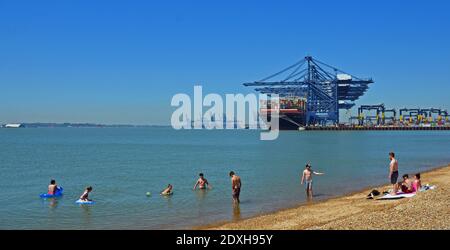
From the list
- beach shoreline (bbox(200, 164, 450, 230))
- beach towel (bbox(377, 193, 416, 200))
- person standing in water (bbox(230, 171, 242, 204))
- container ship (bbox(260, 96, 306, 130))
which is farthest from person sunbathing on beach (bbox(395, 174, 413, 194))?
container ship (bbox(260, 96, 306, 130))

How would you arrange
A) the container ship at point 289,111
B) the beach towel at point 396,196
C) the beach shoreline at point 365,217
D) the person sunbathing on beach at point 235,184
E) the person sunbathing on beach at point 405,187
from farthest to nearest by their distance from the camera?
the container ship at point 289,111 < the person sunbathing on beach at point 235,184 < the person sunbathing on beach at point 405,187 < the beach towel at point 396,196 < the beach shoreline at point 365,217

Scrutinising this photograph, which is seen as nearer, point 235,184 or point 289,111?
point 235,184

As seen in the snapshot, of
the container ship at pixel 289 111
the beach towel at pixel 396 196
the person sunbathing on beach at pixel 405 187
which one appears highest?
the container ship at pixel 289 111

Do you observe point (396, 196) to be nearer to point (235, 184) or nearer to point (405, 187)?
point (405, 187)

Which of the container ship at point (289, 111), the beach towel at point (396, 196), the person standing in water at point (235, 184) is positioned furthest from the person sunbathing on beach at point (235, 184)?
the container ship at point (289, 111)

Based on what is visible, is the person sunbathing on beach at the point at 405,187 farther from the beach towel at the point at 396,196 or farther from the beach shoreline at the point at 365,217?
the beach shoreline at the point at 365,217

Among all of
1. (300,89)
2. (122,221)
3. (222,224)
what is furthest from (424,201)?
(300,89)

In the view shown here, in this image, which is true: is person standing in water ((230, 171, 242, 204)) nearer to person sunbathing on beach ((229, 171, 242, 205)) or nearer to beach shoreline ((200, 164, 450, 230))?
person sunbathing on beach ((229, 171, 242, 205))

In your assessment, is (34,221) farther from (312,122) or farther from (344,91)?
(312,122)

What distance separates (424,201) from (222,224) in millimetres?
5050

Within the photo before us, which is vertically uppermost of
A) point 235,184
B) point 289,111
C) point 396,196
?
point 289,111

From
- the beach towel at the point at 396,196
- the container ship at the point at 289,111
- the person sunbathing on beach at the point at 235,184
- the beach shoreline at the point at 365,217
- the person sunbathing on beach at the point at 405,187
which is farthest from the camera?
the container ship at the point at 289,111

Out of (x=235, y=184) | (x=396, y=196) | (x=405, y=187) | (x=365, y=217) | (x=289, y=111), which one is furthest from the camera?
(x=289, y=111)

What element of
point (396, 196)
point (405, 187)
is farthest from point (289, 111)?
point (396, 196)
